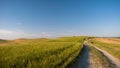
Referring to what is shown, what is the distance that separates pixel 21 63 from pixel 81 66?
15.4 feet

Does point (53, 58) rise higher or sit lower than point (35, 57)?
lower

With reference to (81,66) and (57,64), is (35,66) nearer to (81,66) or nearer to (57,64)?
(57,64)

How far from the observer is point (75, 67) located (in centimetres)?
1195

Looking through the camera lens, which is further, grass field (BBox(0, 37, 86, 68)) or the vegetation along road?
the vegetation along road

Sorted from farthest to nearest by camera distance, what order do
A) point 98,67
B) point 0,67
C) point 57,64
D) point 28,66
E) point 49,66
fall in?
point 98,67 → point 57,64 → point 49,66 → point 28,66 → point 0,67

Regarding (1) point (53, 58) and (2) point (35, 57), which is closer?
(2) point (35, 57)

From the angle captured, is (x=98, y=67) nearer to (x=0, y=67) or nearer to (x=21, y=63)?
(x=21, y=63)

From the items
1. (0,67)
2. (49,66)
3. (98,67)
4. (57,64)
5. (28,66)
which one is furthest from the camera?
(98,67)

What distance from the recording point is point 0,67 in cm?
928

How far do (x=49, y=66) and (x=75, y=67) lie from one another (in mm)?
2291

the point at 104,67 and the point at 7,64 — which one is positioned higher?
the point at 7,64

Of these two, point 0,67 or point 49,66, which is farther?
point 49,66

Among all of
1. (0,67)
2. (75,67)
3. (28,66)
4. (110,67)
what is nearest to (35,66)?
(28,66)

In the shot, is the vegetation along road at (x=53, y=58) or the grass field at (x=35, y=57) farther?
the vegetation along road at (x=53, y=58)
